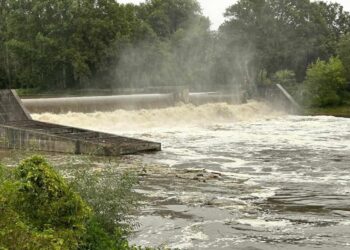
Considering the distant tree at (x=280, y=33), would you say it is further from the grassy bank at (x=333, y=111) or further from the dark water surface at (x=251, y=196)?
the dark water surface at (x=251, y=196)

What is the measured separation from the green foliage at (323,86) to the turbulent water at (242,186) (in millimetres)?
14803

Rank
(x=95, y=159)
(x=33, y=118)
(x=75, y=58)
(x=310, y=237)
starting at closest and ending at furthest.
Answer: (x=310, y=237), (x=95, y=159), (x=33, y=118), (x=75, y=58)

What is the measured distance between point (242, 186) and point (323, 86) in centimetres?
3507

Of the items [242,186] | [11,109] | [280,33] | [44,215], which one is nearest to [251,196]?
[242,186]

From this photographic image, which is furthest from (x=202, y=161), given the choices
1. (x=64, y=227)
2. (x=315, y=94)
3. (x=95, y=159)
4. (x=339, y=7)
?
(x=339, y=7)

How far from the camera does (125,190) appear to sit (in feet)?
29.8

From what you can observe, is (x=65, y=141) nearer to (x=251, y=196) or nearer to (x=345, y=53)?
(x=251, y=196)

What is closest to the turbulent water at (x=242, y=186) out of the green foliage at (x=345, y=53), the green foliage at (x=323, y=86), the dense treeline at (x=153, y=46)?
the green foliage at (x=323, y=86)

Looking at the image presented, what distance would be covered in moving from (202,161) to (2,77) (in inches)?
1756

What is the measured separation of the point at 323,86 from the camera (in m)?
48.4

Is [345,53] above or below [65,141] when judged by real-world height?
above

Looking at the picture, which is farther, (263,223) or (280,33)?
(280,33)

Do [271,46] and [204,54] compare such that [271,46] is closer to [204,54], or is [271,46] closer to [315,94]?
[204,54]

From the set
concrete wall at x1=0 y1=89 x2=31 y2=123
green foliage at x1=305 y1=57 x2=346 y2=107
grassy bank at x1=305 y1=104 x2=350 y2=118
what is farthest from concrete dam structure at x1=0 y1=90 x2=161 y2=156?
green foliage at x1=305 y1=57 x2=346 y2=107
